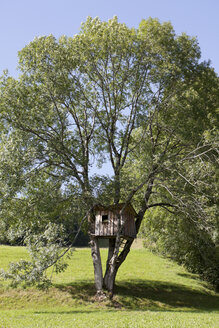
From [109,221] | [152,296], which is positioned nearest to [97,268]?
[109,221]

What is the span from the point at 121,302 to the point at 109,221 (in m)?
5.41

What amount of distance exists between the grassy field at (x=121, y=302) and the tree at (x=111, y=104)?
229cm

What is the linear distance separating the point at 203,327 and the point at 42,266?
8.69 m

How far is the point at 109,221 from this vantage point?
71.6 ft

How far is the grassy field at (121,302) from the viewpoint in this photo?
46.2ft

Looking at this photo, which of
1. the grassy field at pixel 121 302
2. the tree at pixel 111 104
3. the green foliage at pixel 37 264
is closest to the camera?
the grassy field at pixel 121 302

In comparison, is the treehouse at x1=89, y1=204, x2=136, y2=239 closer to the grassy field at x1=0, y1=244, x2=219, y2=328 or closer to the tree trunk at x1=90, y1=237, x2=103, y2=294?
the tree trunk at x1=90, y1=237, x2=103, y2=294

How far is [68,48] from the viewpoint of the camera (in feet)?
70.6

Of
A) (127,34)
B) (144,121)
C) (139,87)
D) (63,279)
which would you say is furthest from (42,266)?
(127,34)

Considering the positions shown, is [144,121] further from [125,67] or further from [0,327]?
[0,327]

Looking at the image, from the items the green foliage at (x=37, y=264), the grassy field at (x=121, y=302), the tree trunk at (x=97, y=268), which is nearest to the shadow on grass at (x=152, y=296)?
the grassy field at (x=121, y=302)

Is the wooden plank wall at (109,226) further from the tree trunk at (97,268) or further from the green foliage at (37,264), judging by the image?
the green foliage at (37,264)

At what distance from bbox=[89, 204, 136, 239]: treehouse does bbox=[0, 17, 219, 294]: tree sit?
0.69 m

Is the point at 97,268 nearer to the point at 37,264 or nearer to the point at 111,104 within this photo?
the point at 37,264
